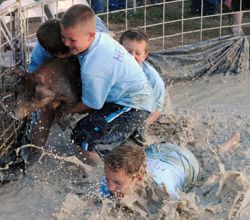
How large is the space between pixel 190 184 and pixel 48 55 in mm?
1473

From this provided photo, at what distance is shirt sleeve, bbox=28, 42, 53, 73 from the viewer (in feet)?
17.5

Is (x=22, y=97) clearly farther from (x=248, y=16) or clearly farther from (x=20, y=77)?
(x=248, y=16)

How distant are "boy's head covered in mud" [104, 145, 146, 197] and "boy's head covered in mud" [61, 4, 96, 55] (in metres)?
0.89

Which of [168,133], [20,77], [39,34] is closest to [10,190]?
[20,77]

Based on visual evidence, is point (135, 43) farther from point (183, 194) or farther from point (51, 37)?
point (183, 194)

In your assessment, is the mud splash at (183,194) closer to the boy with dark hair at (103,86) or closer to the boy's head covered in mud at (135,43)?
the boy with dark hair at (103,86)

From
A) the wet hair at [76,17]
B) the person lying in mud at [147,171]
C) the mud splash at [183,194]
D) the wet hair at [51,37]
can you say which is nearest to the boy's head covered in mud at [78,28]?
the wet hair at [76,17]

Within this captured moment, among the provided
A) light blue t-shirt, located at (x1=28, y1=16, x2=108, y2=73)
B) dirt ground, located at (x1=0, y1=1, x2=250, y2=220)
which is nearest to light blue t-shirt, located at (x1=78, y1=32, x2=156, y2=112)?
light blue t-shirt, located at (x1=28, y1=16, x2=108, y2=73)

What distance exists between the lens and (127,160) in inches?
173

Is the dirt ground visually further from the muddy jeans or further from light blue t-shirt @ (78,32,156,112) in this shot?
light blue t-shirt @ (78,32,156,112)

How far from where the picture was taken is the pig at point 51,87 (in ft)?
16.9

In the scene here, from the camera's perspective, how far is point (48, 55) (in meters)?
5.33

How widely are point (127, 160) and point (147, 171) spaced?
0.37 metres

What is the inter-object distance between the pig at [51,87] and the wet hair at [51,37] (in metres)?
0.11
